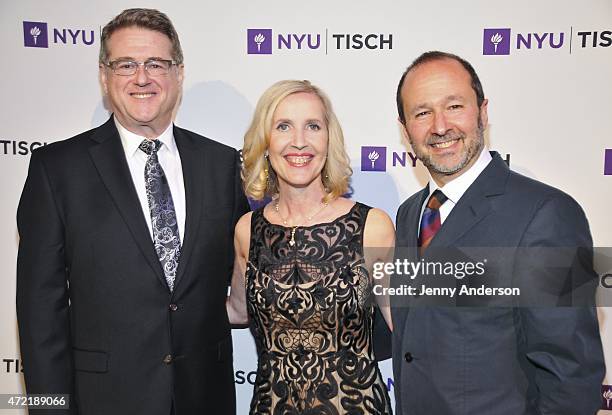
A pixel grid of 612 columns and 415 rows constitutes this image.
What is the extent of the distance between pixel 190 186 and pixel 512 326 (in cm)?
127

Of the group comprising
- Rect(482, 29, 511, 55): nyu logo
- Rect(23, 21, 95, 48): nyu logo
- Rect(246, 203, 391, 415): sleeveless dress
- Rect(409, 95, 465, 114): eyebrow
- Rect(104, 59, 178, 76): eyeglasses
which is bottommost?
Rect(246, 203, 391, 415): sleeveless dress

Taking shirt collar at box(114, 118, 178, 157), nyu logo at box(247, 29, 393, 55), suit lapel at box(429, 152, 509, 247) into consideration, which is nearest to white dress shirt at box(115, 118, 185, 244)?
shirt collar at box(114, 118, 178, 157)

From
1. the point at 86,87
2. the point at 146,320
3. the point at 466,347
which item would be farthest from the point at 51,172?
the point at 466,347

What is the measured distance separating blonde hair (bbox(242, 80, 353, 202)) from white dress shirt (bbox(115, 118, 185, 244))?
311 mm

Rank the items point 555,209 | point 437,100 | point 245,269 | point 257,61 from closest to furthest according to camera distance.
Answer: point 555,209, point 437,100, point 245,269, point 257,61

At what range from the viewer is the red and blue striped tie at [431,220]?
189cm

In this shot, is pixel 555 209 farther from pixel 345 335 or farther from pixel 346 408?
pixel 346 408

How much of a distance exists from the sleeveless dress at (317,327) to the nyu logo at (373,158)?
2.46 feet

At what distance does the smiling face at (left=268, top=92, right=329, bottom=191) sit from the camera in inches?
85.3

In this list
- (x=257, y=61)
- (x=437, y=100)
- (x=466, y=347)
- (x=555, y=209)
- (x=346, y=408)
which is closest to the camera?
(x=555, y=209)

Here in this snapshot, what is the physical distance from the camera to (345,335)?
6.84 ft

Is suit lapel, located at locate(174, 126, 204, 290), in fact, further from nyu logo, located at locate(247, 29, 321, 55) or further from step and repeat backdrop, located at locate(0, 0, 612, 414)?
nyu logo, located at locate(247, 29, 321, 55)

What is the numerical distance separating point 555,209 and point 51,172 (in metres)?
1.70

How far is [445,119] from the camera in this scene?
189cm
